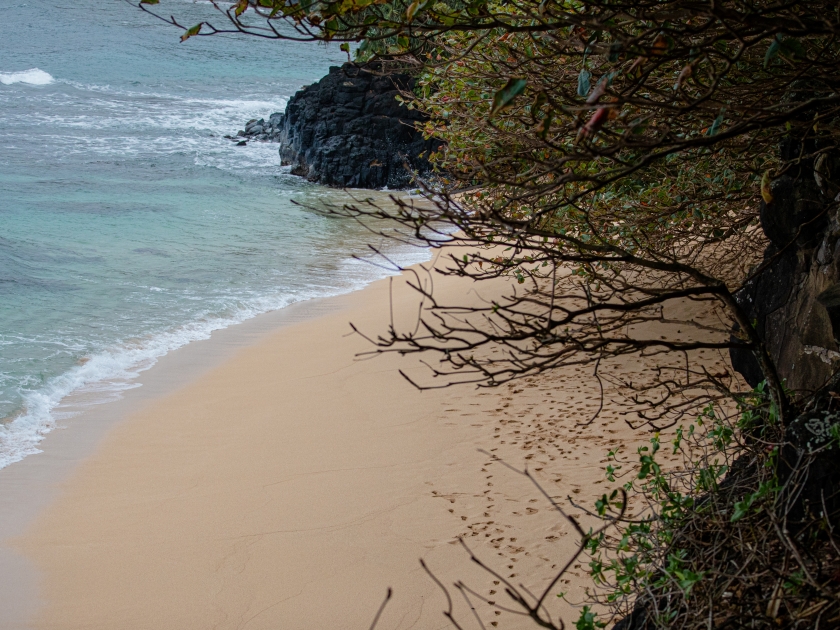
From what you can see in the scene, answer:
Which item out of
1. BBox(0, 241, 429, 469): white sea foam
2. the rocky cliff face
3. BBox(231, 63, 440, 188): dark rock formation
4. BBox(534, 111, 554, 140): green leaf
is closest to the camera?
BBox(534, 111, 554, 140): green leaf

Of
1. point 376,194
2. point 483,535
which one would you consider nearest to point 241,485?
point 483,535

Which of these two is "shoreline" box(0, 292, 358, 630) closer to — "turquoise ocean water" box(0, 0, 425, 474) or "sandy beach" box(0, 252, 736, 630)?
"sandy beach" box(0, 252, 736, 630)

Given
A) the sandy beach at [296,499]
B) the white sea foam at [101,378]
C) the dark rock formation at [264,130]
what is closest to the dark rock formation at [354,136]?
the dark rock formation at [264,130]

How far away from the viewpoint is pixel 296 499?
20.5 ft

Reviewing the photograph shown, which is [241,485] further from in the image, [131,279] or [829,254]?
[131,279]

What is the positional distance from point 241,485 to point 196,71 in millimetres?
51177

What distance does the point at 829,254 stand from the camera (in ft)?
15.0

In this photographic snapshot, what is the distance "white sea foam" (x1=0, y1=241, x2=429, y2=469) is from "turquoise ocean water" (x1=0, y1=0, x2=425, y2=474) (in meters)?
0.03

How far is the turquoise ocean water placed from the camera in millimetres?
10406

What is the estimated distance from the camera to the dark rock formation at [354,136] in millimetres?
28047

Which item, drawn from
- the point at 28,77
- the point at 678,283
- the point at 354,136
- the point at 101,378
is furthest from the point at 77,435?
the point at 28,77

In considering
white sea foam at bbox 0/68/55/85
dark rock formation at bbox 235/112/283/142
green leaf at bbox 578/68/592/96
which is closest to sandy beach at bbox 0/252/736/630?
green leaf at bbox 578/68/592/96

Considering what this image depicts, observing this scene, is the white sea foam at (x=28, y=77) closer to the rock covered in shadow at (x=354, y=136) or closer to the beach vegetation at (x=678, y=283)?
the rock covered in shadow at (x=354, y=136)

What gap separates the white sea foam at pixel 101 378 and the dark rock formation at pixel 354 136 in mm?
15048
